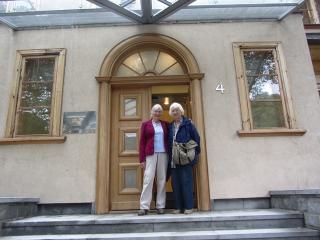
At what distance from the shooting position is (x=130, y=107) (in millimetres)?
5285

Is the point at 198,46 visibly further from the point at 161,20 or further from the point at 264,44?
the point at 264,44

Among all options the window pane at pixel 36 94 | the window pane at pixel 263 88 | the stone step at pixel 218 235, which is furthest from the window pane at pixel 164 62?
the stone step at pixel 218 235

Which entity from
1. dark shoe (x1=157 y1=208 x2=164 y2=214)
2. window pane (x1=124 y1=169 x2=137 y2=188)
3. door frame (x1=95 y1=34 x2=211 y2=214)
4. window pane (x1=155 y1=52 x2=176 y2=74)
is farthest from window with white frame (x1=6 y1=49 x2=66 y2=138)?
dark shoe (x1=157 y1=208 x2=164 y2=214)

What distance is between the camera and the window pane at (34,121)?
16.5 ft

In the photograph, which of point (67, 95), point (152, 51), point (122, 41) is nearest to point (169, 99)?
point (152, 51)

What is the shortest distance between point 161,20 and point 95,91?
1.84 metres

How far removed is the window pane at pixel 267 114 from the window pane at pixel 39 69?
3855mm

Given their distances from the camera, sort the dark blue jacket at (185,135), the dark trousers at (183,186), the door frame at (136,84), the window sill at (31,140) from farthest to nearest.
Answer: the window sill at (31,140) → the door frame at (136,84) → the dark blue jacket at (185,135) → the dark trousers at (183,186)

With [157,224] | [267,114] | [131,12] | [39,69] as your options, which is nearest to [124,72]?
[131,12]

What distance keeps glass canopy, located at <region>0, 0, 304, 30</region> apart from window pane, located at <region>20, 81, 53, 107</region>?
1.18 m

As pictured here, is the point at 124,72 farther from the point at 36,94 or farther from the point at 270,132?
the point at 270,132

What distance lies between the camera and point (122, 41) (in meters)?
5.33

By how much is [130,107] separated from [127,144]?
27.8 inches

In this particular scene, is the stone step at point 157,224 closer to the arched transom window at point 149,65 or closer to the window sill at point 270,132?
the window sill at point 270,132
